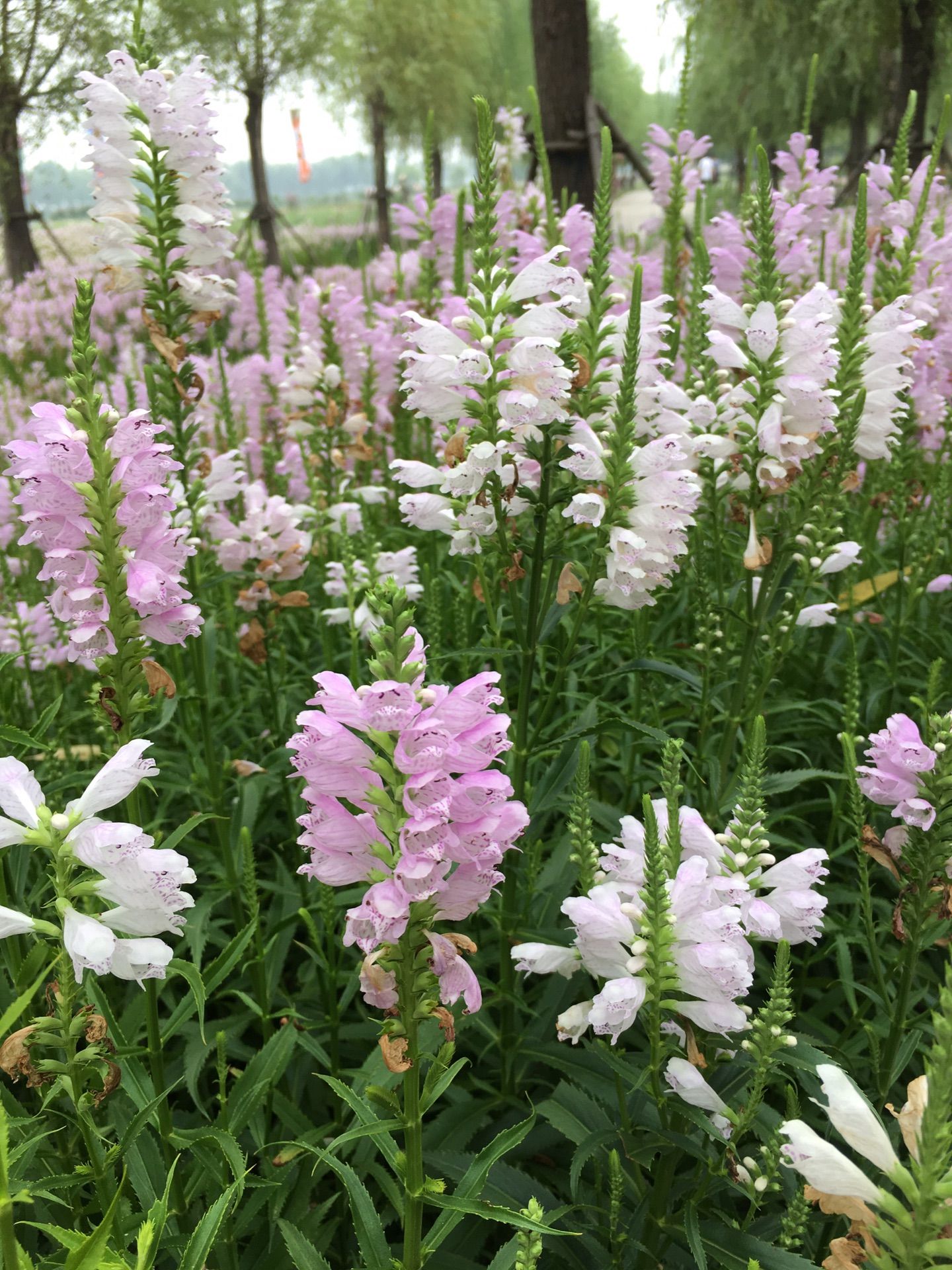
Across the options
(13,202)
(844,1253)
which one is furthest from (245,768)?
(13,202)

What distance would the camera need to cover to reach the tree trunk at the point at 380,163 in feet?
59.5

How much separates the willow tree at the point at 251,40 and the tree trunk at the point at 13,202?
468cm

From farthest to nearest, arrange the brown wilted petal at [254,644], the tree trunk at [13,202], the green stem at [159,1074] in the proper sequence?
the tree trunk at [13,202]
the brown wilted petal at [254,644]
the green stem at [159,1074]

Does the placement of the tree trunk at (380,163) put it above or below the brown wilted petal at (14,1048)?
above

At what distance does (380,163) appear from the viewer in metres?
24.5

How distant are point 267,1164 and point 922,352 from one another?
15.1 feet

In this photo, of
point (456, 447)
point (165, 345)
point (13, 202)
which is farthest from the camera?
point (13, 202)

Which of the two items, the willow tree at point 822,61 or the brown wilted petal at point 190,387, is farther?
the willow tree at point 822,61

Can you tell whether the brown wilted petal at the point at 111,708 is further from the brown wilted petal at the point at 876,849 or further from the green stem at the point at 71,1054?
the brown wilted petal at the point at 876,849

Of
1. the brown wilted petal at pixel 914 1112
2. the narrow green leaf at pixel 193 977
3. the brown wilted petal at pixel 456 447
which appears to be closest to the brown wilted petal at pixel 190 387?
the brown wilted petal at pixel 456 447

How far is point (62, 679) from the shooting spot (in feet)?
14.6

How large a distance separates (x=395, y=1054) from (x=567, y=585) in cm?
146

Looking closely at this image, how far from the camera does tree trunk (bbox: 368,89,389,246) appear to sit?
1812 centimetres

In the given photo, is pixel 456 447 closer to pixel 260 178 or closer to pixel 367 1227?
pixel 367 1227
